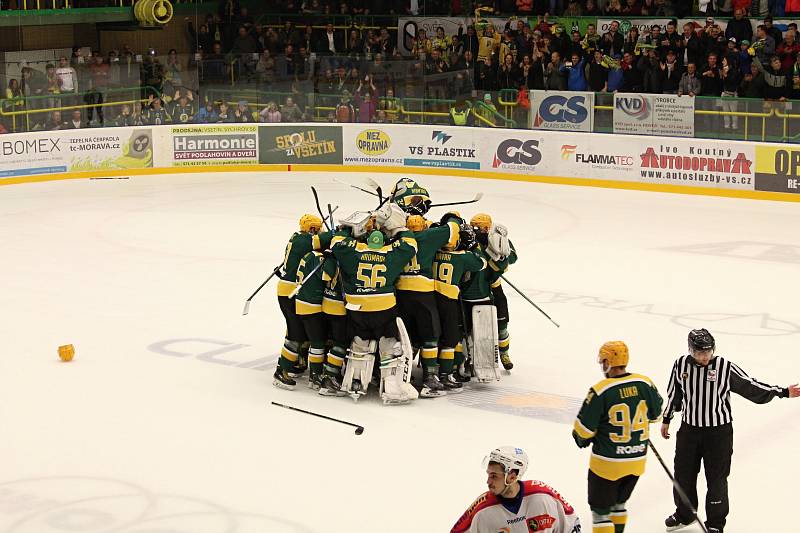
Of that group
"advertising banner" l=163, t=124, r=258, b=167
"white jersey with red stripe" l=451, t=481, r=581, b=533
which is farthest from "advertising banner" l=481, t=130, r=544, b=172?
"white jersey with red stripe" l=451, t=481, r=581, b=533

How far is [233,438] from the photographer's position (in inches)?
348

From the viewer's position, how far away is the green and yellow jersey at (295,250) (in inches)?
377

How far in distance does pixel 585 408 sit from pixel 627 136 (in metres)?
14.4

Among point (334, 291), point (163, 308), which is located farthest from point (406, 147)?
point (334, 291)

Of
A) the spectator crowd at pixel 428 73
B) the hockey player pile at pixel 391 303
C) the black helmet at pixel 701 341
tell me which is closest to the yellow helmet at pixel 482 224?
the hockey player pile at pixel 391 303

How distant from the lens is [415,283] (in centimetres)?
953

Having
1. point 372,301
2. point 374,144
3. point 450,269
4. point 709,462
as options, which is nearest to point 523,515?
point 709,462

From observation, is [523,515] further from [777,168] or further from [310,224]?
[777,168]

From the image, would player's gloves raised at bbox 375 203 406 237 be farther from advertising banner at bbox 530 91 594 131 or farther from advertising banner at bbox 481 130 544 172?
advertising banner at bbox 481 130 544 172

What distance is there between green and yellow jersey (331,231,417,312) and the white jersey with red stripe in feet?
13.6

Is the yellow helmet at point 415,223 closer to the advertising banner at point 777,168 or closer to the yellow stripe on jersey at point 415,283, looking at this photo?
the yellow stripe on jersey at point 415,283

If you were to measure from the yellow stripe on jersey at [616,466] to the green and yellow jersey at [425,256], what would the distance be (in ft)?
11.2

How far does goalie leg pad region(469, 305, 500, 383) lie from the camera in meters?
9.83

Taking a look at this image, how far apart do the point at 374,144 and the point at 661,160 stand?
5.15 metres
